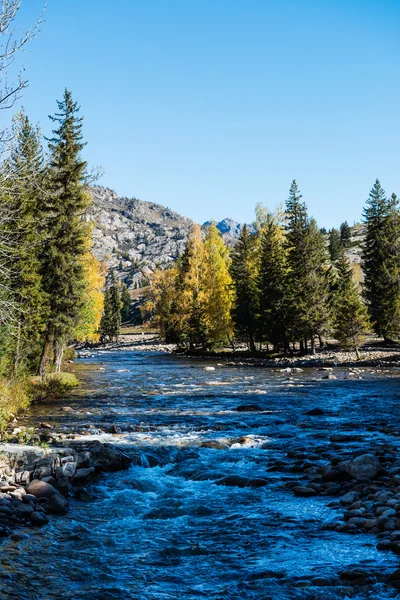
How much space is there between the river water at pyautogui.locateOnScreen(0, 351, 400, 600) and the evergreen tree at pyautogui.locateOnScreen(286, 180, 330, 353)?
27.1m

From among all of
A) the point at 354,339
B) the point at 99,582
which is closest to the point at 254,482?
the point at 99,582

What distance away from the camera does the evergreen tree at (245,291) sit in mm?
→ 54344

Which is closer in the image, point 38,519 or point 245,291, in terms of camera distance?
point 38,519

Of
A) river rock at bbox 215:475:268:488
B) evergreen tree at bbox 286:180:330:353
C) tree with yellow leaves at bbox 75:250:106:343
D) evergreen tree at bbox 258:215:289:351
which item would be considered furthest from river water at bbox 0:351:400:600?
evergreen tree at bbox 258:215:289:351

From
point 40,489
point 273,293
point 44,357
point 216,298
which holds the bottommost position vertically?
point 40,489

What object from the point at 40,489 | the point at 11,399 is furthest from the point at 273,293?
the point at 40,489

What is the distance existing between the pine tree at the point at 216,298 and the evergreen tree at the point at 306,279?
27.7ft

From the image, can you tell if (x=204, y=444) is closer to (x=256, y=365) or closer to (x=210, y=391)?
(x=210, y=391)

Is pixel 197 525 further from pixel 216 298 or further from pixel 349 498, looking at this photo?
pixel 216 298

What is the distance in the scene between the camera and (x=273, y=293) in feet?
167

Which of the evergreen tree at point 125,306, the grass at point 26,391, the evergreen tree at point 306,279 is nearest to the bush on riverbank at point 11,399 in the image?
the grass at point 26,391

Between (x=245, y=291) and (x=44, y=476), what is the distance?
143 feet

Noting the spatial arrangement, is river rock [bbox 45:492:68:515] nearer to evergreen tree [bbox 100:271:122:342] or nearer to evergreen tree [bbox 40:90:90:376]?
evergreen tree [bbox 40:90:90:376]

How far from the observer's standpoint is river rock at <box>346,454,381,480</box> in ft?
39.9
